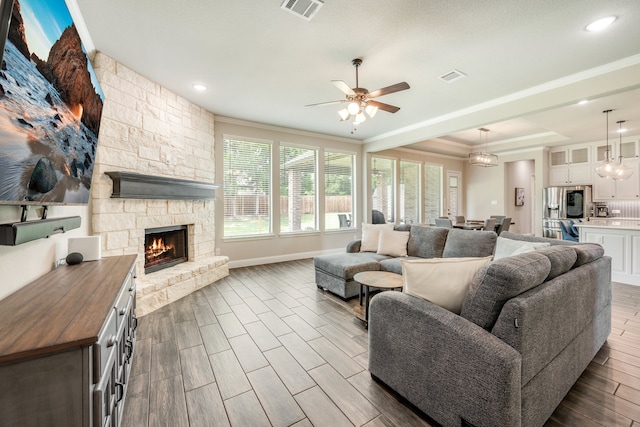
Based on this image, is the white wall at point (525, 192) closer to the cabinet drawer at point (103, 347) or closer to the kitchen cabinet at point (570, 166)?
the kitchen cabinet at point (570, 166)

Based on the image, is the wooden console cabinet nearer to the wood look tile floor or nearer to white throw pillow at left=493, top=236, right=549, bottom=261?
the wood look tile floor

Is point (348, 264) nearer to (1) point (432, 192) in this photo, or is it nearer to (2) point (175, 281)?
(2) point (175, 281)

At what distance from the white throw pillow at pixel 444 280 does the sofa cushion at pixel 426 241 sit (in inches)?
83.0

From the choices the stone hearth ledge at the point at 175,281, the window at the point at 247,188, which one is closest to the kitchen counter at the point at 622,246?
the window at the point at 247,188

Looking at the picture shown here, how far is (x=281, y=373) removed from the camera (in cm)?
197

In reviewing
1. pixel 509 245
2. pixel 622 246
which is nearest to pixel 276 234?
pixel 509 245

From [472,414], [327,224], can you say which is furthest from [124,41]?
[327,224]

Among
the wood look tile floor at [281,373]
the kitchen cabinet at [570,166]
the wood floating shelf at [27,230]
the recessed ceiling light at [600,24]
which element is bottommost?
the wood look tile floor at [281,373]

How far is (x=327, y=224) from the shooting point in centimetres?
638

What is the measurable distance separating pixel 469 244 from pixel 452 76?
2.12 m

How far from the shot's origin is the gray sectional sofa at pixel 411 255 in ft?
10.8

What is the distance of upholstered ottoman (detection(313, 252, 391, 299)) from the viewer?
3355 mm

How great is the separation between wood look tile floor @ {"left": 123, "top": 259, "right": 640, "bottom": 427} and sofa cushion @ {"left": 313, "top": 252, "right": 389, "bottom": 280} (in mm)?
417

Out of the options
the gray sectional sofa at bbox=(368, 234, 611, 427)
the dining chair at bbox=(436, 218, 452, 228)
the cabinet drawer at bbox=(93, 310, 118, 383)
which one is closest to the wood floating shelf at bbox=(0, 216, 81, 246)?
the cabinet drawer at bbox=(93, 310, 118, 383)
